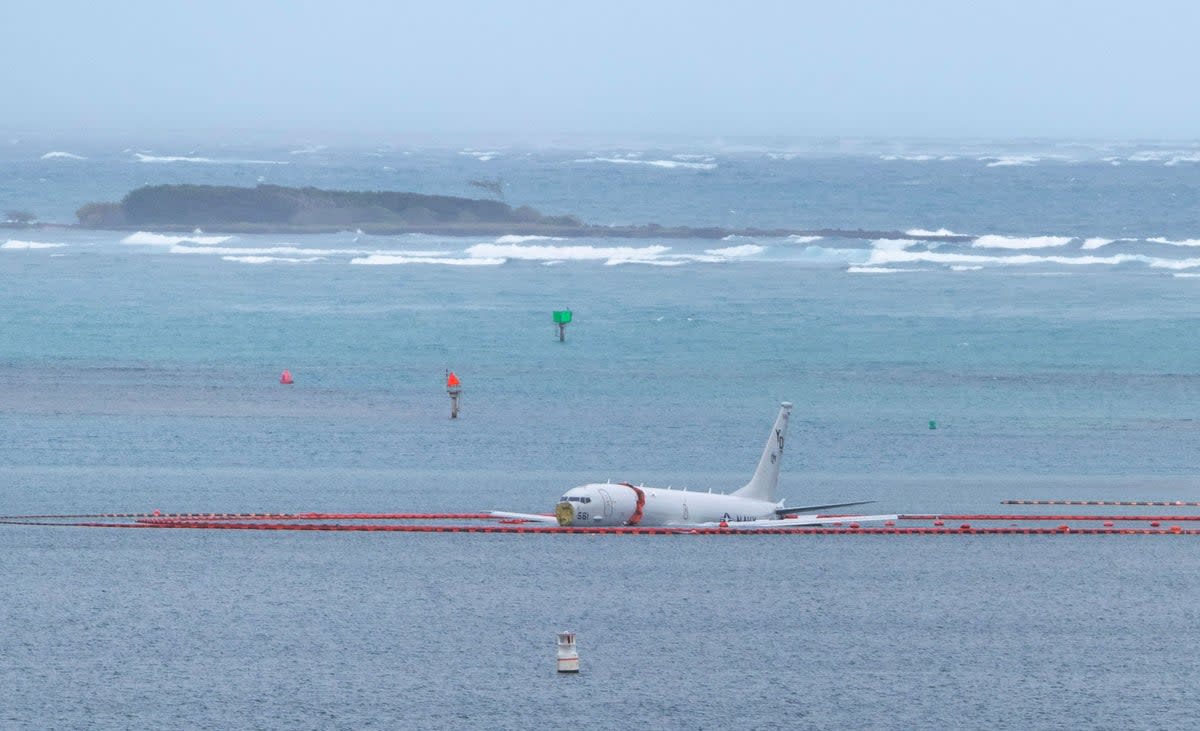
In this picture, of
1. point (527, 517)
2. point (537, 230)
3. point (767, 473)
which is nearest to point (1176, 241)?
point (537, 230)

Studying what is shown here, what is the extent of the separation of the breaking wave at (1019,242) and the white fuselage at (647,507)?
3971 inches

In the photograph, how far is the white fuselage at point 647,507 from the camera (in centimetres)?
4122

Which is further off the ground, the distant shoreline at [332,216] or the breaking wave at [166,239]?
the distant shoreline at [332,216]

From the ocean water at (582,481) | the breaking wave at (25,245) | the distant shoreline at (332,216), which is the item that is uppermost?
the distant shoreline at (332,216)

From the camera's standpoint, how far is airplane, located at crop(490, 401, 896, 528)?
41312mm

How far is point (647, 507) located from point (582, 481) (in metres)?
6.56

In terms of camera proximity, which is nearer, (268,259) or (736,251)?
(268,259)

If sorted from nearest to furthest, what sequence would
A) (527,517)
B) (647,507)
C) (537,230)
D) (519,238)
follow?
(527,517) → (647,507) → (519,238) → (537,230)

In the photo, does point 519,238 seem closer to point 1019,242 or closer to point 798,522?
point 1019,242

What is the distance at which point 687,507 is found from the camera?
4250cm

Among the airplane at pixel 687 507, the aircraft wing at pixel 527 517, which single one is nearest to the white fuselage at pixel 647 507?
the airplane at pixel 687 507

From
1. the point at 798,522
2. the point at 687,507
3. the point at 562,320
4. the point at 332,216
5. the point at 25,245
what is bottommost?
the point at 798,522

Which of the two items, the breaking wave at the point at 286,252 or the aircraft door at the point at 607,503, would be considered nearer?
the aircraft door at the point at 607,503

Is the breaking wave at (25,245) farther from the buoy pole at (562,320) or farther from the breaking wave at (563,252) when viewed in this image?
the buoy pole at (562,320)
